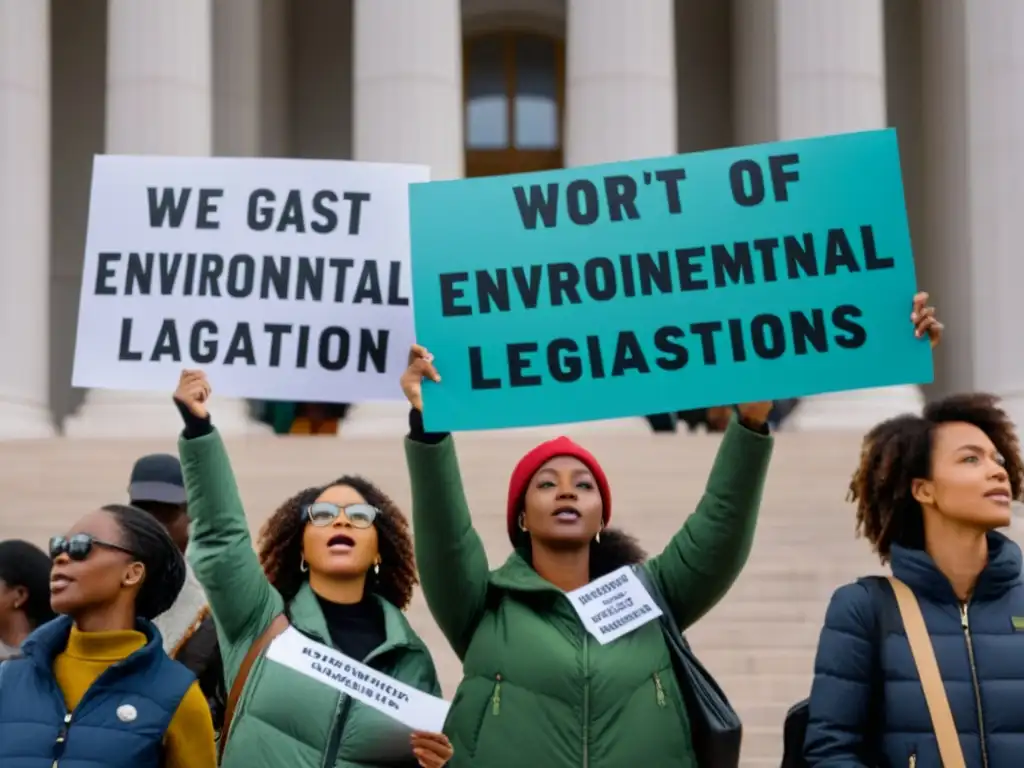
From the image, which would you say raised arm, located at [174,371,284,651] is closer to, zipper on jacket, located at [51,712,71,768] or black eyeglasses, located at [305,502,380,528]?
black eyeglasses, located at [305,502,380,528]

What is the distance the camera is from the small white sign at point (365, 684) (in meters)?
8.68

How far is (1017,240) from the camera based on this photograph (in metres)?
29.8

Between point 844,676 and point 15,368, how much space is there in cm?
2296

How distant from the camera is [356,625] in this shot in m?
9.12

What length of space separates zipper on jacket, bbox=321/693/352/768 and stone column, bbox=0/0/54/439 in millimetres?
20739

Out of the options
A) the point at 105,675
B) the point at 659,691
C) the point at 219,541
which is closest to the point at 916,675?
the point at 659,691

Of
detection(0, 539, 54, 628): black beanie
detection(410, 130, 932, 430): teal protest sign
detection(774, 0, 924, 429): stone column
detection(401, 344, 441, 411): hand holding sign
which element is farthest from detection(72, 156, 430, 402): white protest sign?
detection(774, 0, 924, 429): stone column

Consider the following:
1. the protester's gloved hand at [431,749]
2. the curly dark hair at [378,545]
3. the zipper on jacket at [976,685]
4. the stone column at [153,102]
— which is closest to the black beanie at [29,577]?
the curly dark hair at [378,545]

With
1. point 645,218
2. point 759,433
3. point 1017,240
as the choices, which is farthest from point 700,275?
point 1017,240

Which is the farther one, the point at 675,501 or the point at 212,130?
the point at 212,130

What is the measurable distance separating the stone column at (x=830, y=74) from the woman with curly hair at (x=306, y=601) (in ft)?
67.5

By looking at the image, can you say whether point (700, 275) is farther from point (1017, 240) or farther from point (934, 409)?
point (1017, 240)

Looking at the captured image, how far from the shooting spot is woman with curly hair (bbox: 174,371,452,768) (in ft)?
28.7

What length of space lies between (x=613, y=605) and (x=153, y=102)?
2205 centimetres
